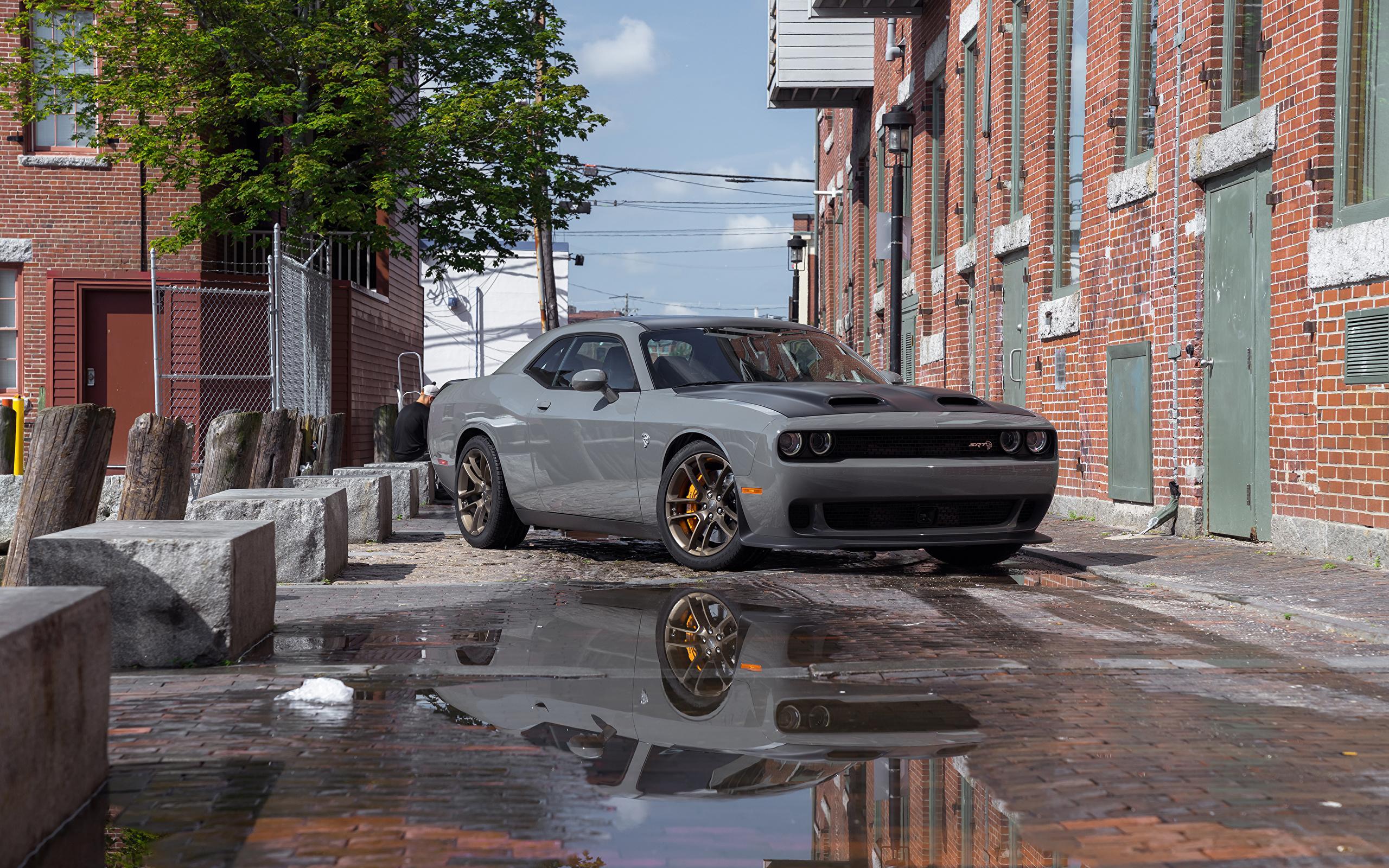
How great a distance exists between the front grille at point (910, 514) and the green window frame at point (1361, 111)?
Answer: 2898 mm

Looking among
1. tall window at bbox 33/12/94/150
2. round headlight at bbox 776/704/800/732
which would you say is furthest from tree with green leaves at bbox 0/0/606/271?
round headlight at bbox 776/704/800/732

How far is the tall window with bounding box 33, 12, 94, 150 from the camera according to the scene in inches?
765

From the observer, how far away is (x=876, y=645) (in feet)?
18.5

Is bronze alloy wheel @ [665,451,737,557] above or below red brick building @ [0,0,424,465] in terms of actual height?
below

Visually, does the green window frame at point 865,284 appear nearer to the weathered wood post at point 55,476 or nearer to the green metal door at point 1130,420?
the green metal door at point 1130,420

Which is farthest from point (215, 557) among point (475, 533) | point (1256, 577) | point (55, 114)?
point (55, 114)

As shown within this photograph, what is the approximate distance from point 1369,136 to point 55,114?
55.6 ft

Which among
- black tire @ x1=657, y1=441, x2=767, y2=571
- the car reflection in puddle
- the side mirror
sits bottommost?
the car reflection in puddle

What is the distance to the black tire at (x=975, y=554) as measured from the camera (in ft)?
28.3

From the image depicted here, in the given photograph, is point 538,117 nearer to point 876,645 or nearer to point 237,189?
point 237,189

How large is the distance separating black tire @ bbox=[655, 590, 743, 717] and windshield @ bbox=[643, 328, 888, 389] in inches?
74.6

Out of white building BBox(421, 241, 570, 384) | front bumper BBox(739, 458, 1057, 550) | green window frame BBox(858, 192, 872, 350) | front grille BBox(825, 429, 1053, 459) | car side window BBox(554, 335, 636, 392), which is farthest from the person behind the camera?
white building BBox(421, 241, 570, 384)

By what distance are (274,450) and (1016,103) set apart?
29.6 feet

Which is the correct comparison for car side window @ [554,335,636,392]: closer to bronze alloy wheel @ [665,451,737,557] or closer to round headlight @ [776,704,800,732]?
bronze alloy wheel @ [665,451,737,557]
